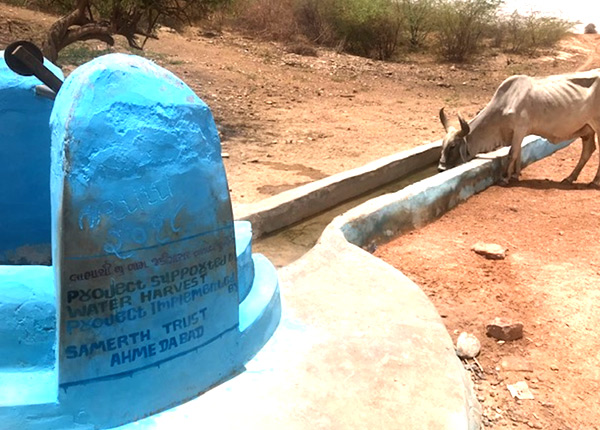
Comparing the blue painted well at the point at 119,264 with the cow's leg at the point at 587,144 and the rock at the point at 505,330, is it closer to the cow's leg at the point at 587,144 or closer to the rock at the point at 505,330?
the rock at the point at 505,330

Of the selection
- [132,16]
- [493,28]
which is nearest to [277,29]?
[493,28]

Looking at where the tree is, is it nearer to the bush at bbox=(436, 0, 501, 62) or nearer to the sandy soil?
the sandy soil

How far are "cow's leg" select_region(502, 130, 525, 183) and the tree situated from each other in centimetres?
522

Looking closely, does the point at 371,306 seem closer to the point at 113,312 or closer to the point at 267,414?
the point at 267,414

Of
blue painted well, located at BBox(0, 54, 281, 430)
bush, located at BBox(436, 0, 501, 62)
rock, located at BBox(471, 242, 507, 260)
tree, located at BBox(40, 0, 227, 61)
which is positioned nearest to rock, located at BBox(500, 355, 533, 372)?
rock, located at BBox(471, 242, 507, 260)

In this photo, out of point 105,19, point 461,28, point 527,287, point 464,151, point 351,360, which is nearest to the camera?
point 351,360

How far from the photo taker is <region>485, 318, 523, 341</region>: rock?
13.9ft

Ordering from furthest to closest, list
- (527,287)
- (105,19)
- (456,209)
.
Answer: (105,19)
(456,209)
(527,287)

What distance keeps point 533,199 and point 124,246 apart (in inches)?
238

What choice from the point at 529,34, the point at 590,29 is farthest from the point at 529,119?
the point at 590,29

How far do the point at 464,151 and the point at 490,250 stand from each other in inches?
113

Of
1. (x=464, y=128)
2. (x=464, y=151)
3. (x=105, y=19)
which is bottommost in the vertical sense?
(x=464, y=151)

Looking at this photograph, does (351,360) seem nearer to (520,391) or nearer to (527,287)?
(520,391)

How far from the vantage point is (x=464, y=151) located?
8.24m
